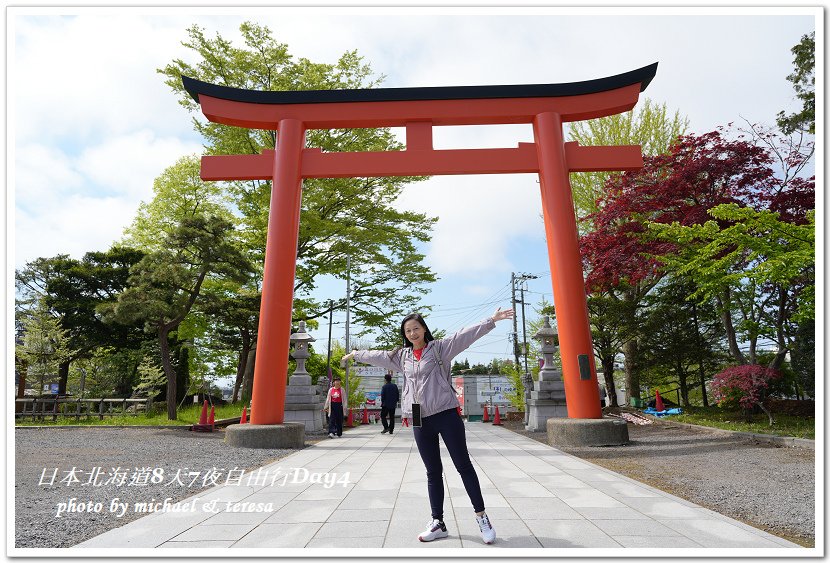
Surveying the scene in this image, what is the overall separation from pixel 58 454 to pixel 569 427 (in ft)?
28.3

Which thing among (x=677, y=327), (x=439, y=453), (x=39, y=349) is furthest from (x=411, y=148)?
(x=39, y=349)

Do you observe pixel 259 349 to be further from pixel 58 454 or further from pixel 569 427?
pixel 569 427

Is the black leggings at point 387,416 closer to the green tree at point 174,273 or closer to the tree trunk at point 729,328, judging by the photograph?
the green tree at point 174,273

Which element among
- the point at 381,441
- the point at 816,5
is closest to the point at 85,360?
the point at 381,441

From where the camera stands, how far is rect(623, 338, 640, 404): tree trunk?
1844 centimetres

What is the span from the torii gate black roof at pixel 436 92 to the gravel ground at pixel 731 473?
6.73 meters

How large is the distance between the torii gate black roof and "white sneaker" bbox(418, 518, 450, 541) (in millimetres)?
8196

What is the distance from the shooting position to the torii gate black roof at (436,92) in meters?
9.70

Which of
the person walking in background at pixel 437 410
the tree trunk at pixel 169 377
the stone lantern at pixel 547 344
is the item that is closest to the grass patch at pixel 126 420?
the tree trunk at pixel 169 377

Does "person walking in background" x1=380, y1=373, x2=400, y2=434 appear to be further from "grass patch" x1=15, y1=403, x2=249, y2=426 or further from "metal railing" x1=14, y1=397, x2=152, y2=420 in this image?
"metal railing" x1=14, y1=397, x2=152, y2=420

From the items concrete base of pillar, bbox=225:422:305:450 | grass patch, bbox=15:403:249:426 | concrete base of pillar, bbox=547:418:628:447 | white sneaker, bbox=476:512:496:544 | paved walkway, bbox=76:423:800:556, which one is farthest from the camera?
grass patch, bbox=15:403:249:426

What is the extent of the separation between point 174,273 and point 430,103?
27.9 ft

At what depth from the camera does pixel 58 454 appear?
8273 mm

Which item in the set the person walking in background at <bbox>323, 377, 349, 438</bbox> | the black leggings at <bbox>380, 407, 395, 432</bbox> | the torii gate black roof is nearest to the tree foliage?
the torii gate black roof
